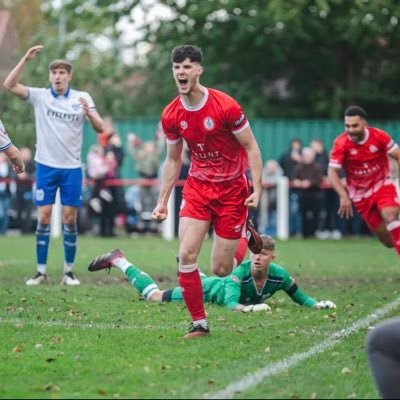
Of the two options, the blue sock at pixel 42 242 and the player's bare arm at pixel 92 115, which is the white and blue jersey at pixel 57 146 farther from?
the blue sock at pixel 42 242

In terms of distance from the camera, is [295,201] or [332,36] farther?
[332,36]

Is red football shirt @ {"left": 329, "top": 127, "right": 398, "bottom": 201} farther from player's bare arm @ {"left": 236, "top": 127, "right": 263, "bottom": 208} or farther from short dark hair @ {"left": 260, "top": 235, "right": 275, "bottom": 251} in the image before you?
player's bare arm @ {"left": 236, "top": 127, "right": 263, "bottom": 208}

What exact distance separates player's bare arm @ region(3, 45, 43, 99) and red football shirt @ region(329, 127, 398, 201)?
3.89m

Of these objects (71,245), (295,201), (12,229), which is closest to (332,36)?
(295,201)

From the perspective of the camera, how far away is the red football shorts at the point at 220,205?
1005 cm

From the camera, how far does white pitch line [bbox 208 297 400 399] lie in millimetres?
7406

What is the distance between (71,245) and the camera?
14.5m

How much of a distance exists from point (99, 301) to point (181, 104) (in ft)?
10.6

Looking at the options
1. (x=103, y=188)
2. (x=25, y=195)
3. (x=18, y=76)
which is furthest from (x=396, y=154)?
(x=25, y=195)

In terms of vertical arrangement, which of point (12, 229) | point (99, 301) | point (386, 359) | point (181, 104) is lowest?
point (12, 229)

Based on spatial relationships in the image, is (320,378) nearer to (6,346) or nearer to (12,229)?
(6,346)

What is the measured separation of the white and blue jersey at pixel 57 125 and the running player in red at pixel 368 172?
10.3 feet

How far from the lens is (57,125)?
14.3 metres

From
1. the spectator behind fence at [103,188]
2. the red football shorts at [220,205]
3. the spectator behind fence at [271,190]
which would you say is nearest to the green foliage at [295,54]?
the spectator behind fence at [271,190]
